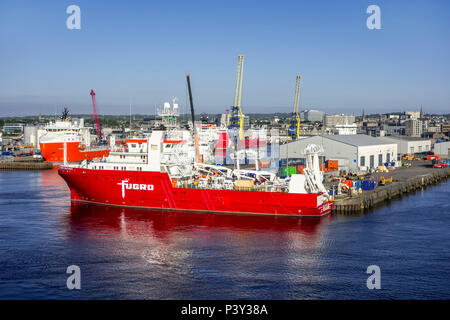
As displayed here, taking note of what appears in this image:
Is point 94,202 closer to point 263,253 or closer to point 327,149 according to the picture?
point 263,253

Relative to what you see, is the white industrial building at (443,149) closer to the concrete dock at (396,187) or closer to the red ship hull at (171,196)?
the concrete dock at (396,187)

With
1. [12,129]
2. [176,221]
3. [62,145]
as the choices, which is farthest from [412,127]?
[12,129]

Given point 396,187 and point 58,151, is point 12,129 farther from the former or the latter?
point 396,187

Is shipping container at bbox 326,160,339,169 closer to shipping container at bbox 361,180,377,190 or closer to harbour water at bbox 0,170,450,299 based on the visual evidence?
shipping container at bbox 361,180,377,190

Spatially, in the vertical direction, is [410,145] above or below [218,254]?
above

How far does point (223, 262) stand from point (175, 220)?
8.75 m

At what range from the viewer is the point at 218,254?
20953 millimetres

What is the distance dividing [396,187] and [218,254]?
72.5ft

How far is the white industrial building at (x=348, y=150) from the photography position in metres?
48.2

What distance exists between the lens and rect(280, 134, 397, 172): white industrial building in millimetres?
48219

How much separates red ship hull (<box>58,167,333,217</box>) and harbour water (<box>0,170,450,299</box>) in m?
0.75

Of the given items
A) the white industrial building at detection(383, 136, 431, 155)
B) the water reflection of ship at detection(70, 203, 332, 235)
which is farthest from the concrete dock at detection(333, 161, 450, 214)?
the white industrial building at detection(383, 136, 431, 155)

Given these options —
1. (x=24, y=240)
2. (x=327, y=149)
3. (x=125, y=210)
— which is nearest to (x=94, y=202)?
(x=125, y=210)

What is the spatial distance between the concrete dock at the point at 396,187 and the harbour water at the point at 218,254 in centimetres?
146
